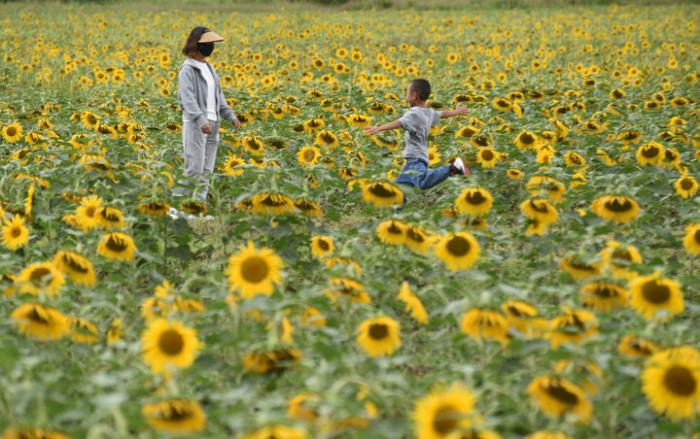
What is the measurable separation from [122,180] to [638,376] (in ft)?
11.3

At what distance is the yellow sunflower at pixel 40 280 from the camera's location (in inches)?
119

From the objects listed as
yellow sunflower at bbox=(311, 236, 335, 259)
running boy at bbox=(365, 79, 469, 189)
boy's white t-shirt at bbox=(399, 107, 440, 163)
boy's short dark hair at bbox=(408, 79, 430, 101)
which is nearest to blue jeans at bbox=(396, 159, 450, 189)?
running boy at bbox=(365, 79, 469, 189)

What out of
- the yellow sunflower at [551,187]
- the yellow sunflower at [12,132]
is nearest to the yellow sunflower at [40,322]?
the yellow sunflower at [551,187]

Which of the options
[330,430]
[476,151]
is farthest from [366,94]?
[330,430]

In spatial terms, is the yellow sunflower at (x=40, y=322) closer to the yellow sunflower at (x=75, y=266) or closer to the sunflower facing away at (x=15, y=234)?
the yellow sunflower at (x=75, y=266)

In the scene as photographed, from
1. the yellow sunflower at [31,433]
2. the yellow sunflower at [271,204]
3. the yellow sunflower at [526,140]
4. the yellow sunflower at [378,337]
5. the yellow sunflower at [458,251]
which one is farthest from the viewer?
the yellow sunflower at [526,140]

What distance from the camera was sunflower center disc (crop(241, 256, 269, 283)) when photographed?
3.12 metres

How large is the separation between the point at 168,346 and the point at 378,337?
82 cm

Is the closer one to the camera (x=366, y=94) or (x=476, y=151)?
(x=476, y=151)

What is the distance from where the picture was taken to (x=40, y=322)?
9.45 feet

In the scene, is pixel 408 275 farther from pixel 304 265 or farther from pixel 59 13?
pixel 59 13

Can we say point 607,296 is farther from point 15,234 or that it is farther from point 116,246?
point 15,234

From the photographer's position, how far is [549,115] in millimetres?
8281

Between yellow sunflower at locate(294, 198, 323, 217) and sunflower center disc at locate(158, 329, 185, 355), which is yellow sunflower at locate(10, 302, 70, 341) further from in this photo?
yellow sunflower at locate(294, 198, 323, 217)
